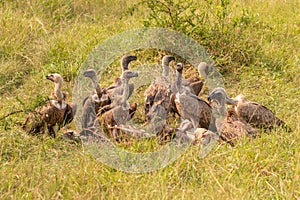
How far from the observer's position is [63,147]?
6.06 metres

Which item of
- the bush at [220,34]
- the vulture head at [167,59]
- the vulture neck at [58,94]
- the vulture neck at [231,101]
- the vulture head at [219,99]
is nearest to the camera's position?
the vulture head at [219,99]

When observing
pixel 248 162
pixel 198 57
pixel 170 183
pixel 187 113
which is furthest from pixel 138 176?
pixel 198 57

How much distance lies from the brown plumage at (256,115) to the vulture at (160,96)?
0.81m

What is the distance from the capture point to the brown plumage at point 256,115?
6.37m


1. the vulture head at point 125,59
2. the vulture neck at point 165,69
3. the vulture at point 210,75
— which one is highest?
the vulture head at point 125,59

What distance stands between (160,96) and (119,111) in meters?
0.74

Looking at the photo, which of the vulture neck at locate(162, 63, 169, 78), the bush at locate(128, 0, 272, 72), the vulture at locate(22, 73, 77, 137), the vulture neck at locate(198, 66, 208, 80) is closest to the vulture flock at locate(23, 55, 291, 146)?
the vulture at locate(22, 73, 77, 137)

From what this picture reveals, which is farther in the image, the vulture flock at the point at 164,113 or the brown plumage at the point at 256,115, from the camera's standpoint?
the brown plumage at the point at 256,115

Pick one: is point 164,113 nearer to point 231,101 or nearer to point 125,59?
point 231,101

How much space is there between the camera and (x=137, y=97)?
768 centimetres

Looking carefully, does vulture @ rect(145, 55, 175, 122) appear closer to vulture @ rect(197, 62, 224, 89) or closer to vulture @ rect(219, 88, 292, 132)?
vulture @ rect(197, 62, 224, 89)

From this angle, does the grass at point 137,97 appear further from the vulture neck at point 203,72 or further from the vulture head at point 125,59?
the vulture head at point 125,59

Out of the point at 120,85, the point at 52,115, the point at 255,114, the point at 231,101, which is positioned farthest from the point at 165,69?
the point at 52,115

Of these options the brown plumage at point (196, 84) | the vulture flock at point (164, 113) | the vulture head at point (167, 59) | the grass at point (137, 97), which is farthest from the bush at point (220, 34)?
the vulture flock at point (164, 113)
